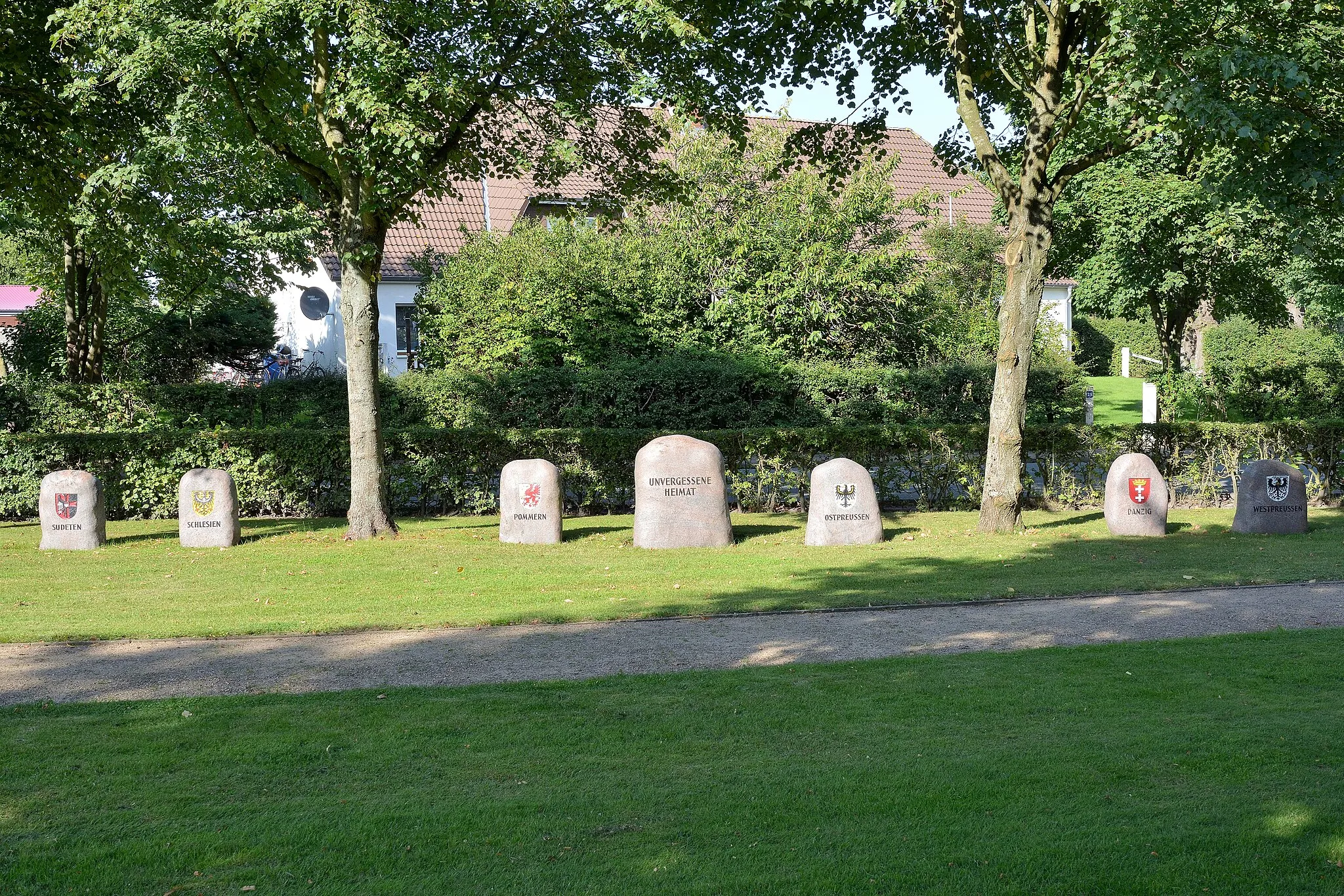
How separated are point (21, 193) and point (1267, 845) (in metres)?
17.0

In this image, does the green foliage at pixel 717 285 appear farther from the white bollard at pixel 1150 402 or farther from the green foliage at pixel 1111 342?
the green foliage at pixel 1111 342

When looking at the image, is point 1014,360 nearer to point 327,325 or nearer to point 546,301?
point 546,301

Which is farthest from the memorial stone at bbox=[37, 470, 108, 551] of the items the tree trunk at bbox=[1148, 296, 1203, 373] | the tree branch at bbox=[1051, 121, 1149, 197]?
the tree trunk at bbox=[1148, 296, 1203, 373]

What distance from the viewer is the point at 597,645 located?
8.66 m

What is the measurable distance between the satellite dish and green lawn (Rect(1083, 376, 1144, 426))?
23.7m

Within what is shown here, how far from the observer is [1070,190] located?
86.6 ft

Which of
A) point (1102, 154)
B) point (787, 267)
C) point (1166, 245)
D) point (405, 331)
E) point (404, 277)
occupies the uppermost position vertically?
point (404, 277)

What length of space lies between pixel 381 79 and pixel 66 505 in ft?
22.4

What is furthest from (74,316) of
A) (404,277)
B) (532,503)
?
(404,277)

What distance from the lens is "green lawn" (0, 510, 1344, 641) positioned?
10.0m

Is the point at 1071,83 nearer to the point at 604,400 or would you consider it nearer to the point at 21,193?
the point at 604,400

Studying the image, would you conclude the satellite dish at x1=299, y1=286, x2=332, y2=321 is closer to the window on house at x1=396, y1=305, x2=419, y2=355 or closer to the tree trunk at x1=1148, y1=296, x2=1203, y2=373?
the window on house at x1=396, y1=305, x2=419, y2=355

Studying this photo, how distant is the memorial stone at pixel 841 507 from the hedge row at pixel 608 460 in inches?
162

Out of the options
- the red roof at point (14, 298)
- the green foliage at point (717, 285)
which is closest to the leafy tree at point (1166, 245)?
the green foliage at point (717, 285)
